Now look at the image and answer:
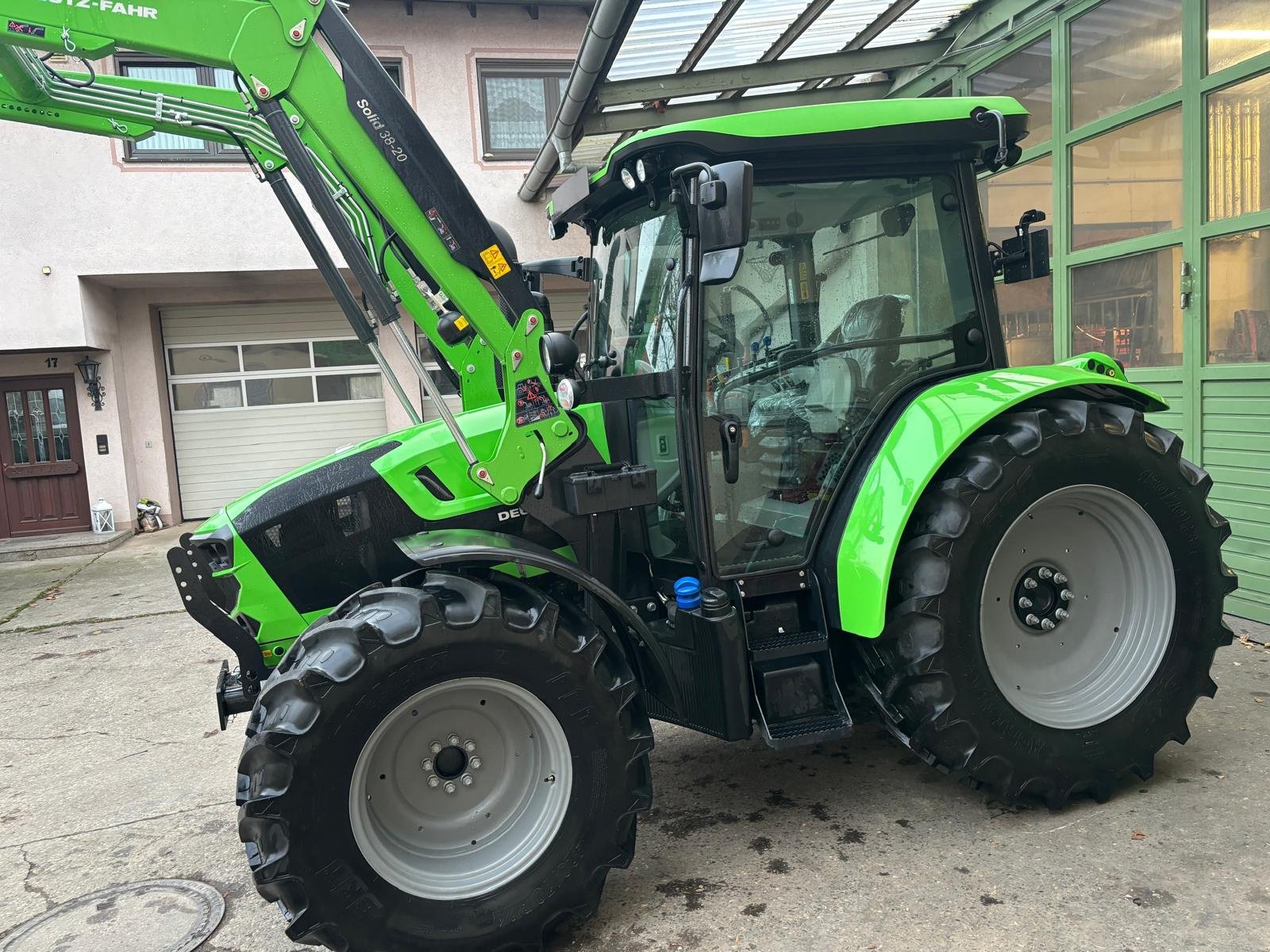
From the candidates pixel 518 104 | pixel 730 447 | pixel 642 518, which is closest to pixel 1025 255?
pixel 730 447

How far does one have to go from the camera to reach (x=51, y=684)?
5602 mm

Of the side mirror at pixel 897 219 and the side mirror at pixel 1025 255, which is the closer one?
the side mirror at pixel 897 219

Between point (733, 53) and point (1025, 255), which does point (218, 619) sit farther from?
point (733, 53)

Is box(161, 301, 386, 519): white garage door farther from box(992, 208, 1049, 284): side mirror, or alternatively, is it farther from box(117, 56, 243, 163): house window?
box(992, 208, 1049, 284): side mirror

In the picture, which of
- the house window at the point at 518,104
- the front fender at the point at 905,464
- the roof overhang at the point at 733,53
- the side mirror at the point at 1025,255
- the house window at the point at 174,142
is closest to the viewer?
the front fender at the point at 905,464

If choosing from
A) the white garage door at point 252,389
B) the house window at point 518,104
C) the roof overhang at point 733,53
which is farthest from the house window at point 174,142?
the roof overhang at point 733,53

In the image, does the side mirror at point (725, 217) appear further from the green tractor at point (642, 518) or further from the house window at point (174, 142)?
the house window at point (174, 142)

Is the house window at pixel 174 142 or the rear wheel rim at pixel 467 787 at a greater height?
the house window at pixel 174 142

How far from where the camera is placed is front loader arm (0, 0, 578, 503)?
2582 millimetres

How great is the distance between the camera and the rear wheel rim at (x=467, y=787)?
251 cm

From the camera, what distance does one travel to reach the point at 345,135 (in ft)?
8.89

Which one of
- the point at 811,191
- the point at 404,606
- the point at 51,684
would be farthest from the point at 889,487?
the point at 51,684

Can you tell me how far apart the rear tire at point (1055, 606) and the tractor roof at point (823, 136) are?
98 centimetres

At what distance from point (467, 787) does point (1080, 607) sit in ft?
7.48
